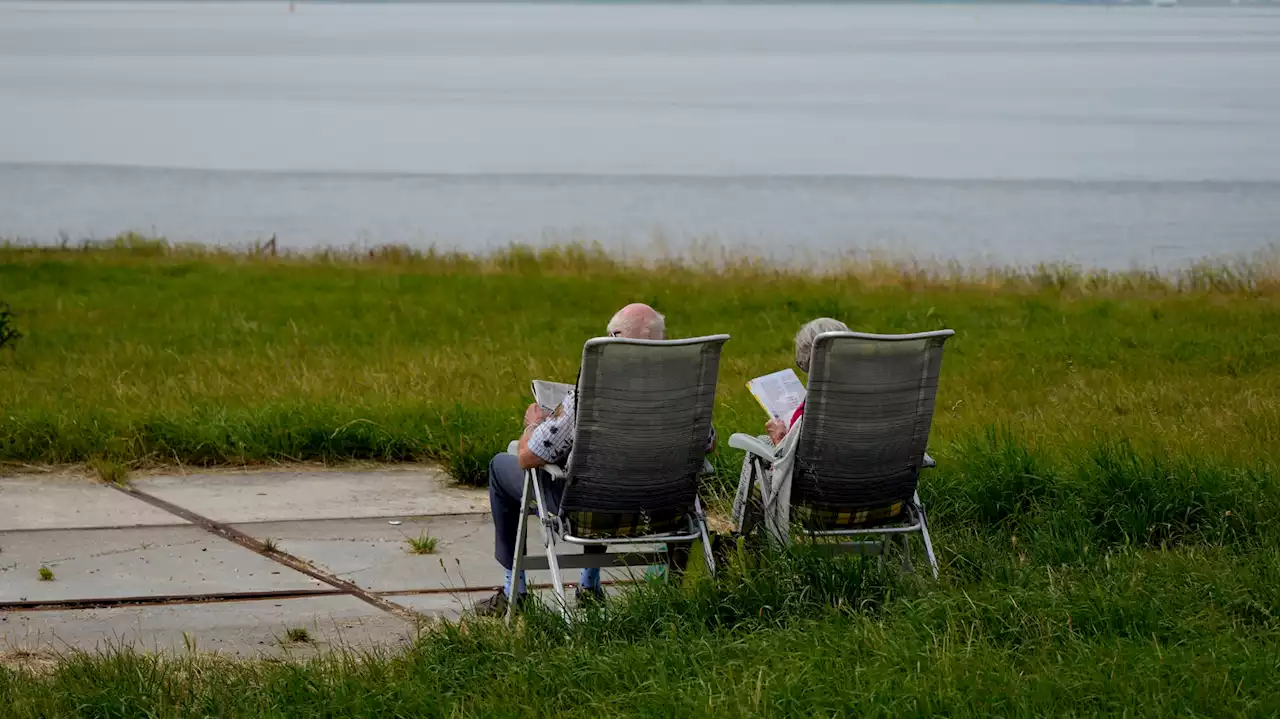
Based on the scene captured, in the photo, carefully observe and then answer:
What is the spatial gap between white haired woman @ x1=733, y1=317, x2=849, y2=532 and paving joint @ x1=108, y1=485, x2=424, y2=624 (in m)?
1.28

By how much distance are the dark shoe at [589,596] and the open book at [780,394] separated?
3.00 ft

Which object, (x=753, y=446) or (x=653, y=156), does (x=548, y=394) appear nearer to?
(x=753, y=446)

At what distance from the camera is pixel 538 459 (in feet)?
19.3

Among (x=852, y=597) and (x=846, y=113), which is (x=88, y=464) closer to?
(x=852, y=597)

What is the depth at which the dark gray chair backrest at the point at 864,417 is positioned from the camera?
Answer: 5859 mm

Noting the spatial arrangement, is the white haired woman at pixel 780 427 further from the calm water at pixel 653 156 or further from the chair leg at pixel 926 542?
the calm water at pixel 653 156

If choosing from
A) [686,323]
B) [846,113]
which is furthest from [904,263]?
[846,113]

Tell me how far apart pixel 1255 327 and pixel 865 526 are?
8822 millimetres

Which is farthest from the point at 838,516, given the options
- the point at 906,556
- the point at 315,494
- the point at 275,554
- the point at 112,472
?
the point at 112,472

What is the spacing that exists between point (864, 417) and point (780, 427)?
39 cm

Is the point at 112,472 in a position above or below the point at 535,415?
below

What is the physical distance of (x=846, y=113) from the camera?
66.6 m

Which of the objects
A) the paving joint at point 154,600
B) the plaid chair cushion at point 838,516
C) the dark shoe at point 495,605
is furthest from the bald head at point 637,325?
the paving joint at point 154,600

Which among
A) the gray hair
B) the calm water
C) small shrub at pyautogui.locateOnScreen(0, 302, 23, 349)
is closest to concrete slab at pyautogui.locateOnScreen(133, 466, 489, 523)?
the gray hair
